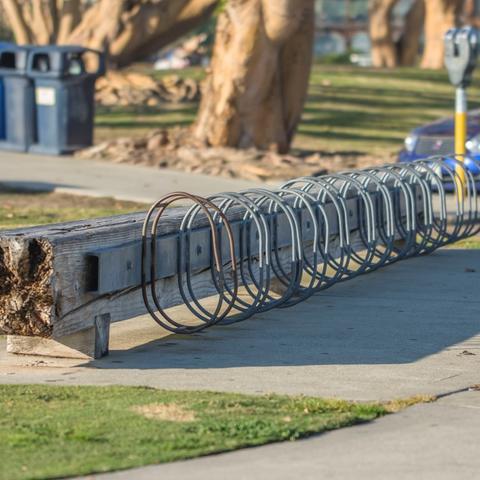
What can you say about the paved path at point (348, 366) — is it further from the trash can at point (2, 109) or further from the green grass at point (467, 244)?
the trash can at point (2, 109)

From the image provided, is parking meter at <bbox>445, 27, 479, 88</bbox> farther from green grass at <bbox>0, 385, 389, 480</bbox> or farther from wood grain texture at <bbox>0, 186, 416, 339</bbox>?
green grass at <bbox>0, 385, 389, 480</bbox>

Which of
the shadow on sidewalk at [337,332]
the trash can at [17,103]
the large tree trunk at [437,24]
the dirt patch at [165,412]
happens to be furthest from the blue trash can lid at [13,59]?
the large tree trunk at [437,24]

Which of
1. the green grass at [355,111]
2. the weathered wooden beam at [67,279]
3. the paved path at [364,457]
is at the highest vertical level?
the weathered wooden beam at [67,279]

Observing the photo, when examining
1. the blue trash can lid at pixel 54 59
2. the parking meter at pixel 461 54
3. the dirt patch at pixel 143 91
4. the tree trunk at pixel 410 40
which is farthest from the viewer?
the tree trunk at pixel 410 40

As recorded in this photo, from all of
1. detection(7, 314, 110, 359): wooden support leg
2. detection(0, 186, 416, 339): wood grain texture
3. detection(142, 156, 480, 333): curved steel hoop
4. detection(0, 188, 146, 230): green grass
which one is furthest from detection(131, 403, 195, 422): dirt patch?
detection(0, 188, 146, 230): green grass

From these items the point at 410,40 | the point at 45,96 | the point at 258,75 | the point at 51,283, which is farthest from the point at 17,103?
the point at 410,40

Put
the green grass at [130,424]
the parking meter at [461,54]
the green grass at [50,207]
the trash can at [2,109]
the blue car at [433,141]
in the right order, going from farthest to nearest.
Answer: the trash can at [2,109] < the blue car at [433,141] < the parking meter at [461,54] < the green grass at [50,207] < the green grass at [130,424]

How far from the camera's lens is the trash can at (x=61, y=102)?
883 inches

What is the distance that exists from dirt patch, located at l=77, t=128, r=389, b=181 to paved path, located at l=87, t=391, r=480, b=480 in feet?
43.8

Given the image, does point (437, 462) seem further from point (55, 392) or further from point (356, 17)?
point (356, 17)

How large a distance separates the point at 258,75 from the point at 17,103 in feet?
13.1

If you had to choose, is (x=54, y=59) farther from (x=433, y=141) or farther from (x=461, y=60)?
(x=461, y=60)

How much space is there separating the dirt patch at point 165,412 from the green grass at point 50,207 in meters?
7.85

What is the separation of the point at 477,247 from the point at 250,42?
7976mm
